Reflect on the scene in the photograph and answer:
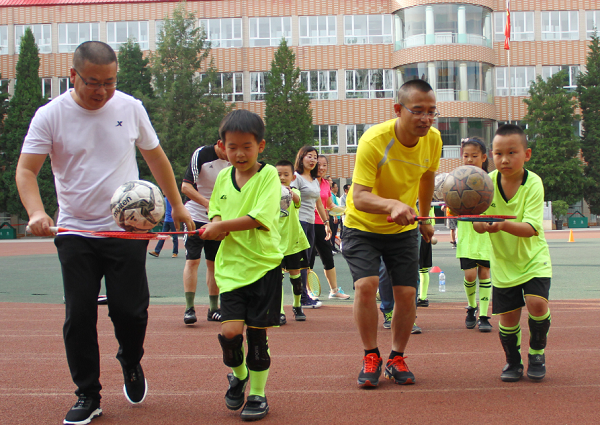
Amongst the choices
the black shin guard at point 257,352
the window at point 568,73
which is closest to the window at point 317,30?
the window at point 568,73

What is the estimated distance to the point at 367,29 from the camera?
1870 inches

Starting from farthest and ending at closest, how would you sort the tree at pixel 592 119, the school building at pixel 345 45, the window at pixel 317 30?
1. the window at pixel 317 30
2. the tree at pixel 592 119
3. the school building at pixel 345 45

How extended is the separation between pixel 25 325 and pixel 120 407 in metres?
4.23

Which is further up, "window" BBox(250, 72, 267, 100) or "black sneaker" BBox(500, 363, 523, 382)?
"window" BBox(250, 72, 267, 100)

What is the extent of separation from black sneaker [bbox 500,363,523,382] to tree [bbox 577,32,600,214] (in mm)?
45713

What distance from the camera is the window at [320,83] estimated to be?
4816cm

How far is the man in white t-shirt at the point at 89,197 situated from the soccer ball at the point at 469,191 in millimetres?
2066

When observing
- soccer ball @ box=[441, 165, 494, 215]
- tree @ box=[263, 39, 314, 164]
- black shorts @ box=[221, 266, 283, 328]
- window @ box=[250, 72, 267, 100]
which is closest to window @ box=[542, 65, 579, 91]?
tree @ box=[263, 39, 314, 164]

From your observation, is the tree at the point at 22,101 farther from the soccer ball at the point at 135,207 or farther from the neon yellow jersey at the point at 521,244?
the neon yellow jersey at the point at 521,244

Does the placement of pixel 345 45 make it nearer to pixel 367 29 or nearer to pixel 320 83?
pixel 367 29

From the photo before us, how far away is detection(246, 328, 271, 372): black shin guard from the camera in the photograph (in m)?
4.00

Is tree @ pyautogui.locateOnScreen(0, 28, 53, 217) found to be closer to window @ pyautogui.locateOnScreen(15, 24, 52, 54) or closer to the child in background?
window @ pyautogui.locateOnScreen(15, 24, 52, 54)

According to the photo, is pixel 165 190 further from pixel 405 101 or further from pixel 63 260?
pixel 405 101

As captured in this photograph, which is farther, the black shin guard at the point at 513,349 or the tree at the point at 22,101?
the tree at the point at 22,101
